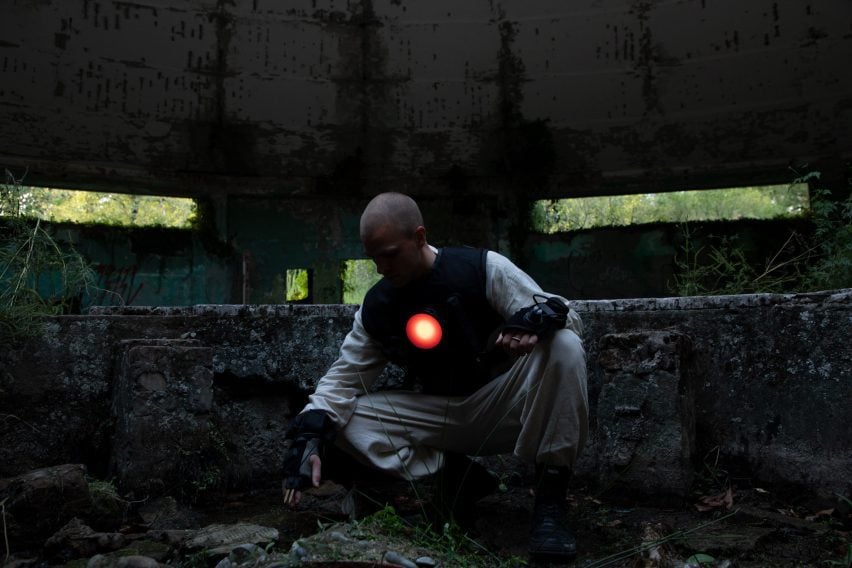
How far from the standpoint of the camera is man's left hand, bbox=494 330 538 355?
6.90 ft

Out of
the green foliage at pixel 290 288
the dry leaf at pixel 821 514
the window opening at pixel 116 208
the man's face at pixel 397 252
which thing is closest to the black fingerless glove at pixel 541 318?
the man's face at pixel 397 252

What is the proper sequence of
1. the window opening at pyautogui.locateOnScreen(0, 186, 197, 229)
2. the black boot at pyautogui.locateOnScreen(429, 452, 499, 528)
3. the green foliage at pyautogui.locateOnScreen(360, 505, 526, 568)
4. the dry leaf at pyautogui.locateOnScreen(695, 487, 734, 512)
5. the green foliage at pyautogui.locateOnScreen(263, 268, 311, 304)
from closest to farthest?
the green foliage at pyautogui.locateOnScreen(360, 505, 526, 568)
the black boot at pyautogui.locateOnScreen(429, 452, 499, 528)
the dry leaf at pyautogui.locateOnScreen(695, 487, 734, 512)
the window opening at pyautogui.locateOnScreen(0, 186, 197, 229)
the green foliage at pyautogui.locateOnScreen(263, 268, 311, 304)

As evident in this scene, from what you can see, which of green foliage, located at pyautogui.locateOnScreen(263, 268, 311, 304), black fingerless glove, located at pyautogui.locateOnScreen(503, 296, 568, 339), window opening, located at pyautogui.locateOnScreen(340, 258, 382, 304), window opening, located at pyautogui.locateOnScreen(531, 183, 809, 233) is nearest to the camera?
black fingerless glove, located at pyautogui.locateOnScreen(503, 296, 568, 339)

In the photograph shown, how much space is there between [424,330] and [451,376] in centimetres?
27

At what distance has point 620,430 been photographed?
8.92 feet

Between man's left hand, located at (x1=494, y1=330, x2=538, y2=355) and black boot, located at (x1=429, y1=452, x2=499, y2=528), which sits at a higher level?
man's left hand, located at (x1=494, y1=330, x2=538, y2=355)

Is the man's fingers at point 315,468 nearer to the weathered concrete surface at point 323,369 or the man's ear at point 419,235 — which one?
the man's ear at point 419,235

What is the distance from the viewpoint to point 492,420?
8.02ft

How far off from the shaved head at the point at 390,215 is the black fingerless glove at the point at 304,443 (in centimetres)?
61

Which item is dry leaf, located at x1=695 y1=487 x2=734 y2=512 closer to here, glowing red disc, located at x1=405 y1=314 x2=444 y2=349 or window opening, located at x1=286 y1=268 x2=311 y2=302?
glowing red disc, located at x1=405 y1=314 x2=444 y2=349

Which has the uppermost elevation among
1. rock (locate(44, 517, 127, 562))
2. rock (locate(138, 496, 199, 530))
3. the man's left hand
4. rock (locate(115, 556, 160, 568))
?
the man's left hand

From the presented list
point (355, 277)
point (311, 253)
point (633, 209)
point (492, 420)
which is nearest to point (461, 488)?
point (492, 420)

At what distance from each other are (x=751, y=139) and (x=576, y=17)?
9.37ft

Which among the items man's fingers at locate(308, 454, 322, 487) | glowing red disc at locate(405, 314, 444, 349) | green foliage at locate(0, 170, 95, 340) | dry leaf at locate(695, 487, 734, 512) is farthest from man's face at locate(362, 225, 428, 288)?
green foliage at locate(0, 170, 95, 340)
